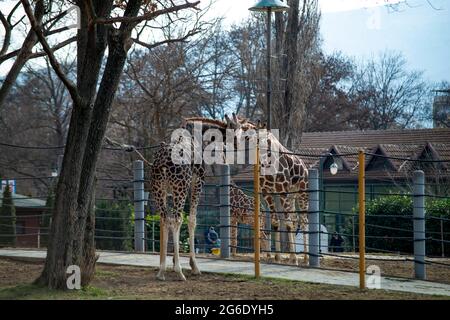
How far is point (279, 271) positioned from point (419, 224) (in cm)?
223

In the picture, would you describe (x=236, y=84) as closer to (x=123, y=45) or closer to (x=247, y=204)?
(x=247, y=204)

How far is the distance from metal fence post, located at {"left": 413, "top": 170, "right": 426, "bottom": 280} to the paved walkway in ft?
1.15

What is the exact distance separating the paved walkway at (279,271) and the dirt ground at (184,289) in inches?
15.9

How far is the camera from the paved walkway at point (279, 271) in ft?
34.3

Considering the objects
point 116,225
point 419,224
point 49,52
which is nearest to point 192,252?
point 419,224

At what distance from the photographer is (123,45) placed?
10.3 metres

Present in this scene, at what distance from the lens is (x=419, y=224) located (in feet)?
37.0

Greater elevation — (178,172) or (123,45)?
(123,45)

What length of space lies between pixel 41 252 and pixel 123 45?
21.9 feet

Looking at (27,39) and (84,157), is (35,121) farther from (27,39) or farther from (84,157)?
(84,157)

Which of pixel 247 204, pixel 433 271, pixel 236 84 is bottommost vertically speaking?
pixel 433 271

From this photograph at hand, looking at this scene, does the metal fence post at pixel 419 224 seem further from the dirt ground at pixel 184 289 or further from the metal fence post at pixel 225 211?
the metal fence post at pixel 225 211
